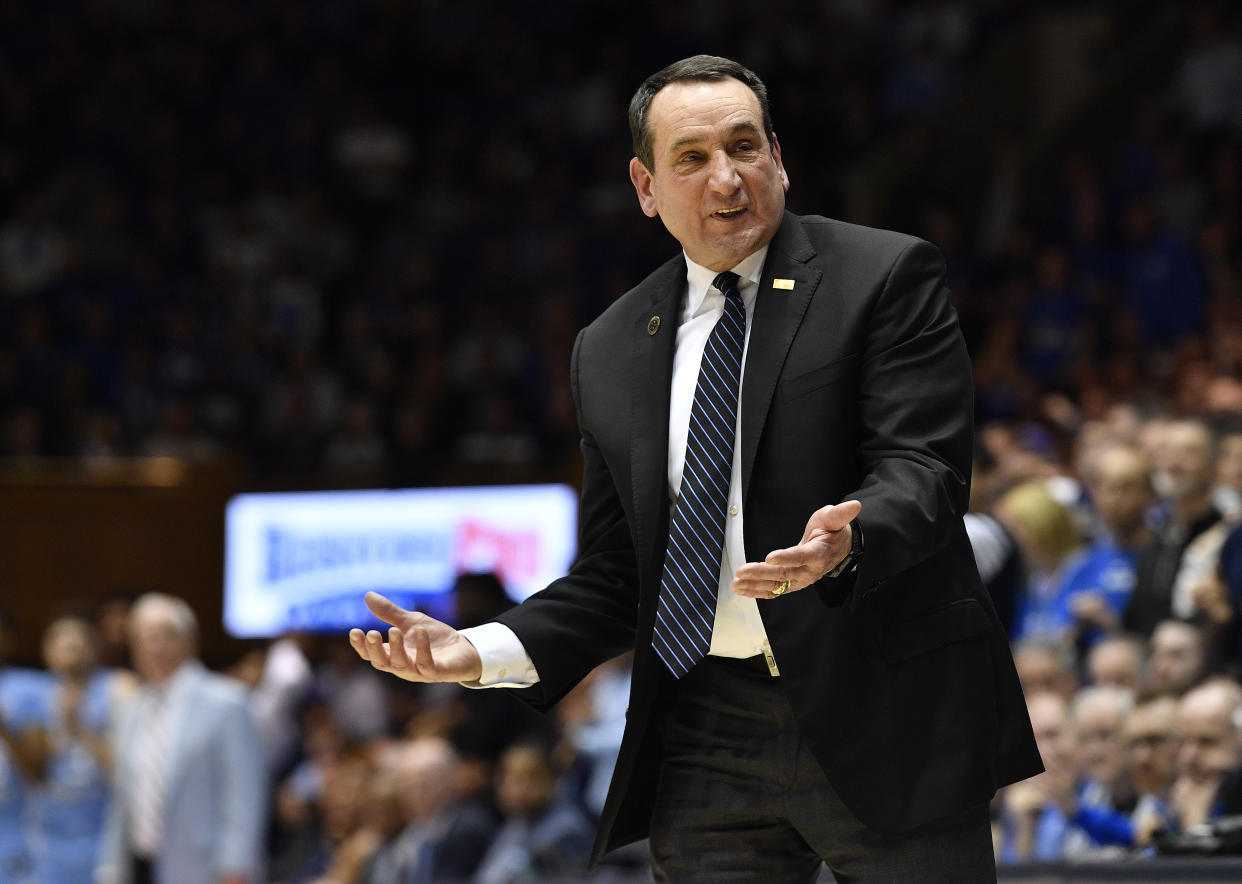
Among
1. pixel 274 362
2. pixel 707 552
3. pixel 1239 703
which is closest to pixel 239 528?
pixel 274 362

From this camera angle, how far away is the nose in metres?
2.55

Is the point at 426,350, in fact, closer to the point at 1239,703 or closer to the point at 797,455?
the point at 1239,703

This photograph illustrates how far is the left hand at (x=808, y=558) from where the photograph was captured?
2143 mm

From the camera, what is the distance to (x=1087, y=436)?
779 centimetres

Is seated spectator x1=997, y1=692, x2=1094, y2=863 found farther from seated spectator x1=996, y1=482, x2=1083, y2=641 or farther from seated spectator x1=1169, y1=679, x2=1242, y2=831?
seated spectator x1=996, y1=482, x2=1083, y2=641

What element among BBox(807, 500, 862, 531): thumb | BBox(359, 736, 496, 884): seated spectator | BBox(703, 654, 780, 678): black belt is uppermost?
BBox(807, 500, 862, 531): thumb

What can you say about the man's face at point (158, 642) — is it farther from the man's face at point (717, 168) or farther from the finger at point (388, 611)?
the man's face at point (717, 168)

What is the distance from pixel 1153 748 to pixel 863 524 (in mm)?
3257

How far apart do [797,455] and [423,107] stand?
37.5 feet

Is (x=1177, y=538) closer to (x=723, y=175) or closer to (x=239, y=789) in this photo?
(x=239, y=789)

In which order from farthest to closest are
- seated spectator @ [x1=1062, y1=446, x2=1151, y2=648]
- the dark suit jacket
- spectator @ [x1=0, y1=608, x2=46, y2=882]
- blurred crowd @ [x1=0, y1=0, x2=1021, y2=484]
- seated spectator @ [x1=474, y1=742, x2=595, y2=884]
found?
blurred crowd @ [x1=0, y1=0, x2=1021, y2=484] → spectator @ [x1=0, y1=608, x2=46, y2=882] → seated spectator @ [x1=474, y1=742, x2=595, y2=884] → seated spectator @ [x1=1062, y1=446, x2=1151, y2=648] → the dark suit jacket

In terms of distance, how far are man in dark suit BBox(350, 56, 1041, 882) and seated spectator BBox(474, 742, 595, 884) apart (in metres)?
4.05

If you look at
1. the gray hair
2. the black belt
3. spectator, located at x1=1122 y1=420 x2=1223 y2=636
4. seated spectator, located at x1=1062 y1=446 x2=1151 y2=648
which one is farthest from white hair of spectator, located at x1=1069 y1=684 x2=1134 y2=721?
the gray hair

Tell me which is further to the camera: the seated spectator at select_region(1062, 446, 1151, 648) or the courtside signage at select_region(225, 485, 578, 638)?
the courtside signage at select_region(225, 485, 578, 638)
